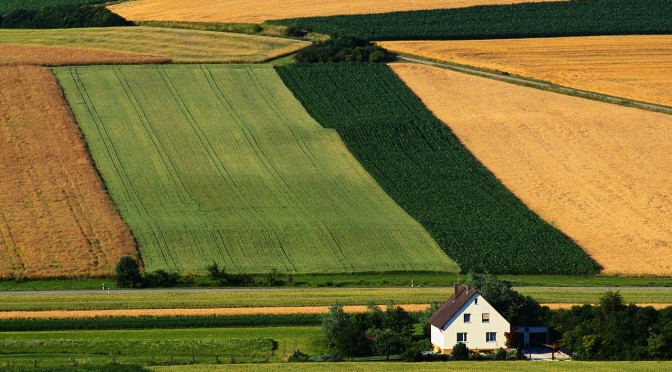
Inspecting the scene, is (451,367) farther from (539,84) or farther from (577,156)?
(539,84)

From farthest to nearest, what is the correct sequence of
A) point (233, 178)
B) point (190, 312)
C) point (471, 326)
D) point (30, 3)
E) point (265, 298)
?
point (30, 3) < point (233, 178) < point (265, 298) < point (190, 312) < point (471, 326)

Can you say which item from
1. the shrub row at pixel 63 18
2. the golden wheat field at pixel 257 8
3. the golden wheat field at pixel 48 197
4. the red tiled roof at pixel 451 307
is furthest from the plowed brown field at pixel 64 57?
the red tiled roof at pixel 451 307

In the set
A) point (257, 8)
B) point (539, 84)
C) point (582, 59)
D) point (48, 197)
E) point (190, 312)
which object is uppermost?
point (257, 8)

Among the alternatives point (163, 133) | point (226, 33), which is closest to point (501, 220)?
point (163, 133)

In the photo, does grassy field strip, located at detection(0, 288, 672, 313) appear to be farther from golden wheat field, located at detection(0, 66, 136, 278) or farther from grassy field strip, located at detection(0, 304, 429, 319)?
golden wheat field, located at detection(0, 66, 136, 278)

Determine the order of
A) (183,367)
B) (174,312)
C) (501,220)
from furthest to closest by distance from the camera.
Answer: (501,220), (174,312), (183,367)

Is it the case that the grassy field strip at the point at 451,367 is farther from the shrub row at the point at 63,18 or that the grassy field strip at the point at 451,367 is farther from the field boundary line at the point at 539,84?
the shrub row at the point at 63,18

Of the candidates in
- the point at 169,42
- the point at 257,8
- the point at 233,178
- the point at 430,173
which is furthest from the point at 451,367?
the point at 257,8

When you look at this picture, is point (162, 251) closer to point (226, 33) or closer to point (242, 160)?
point (242, 160)
